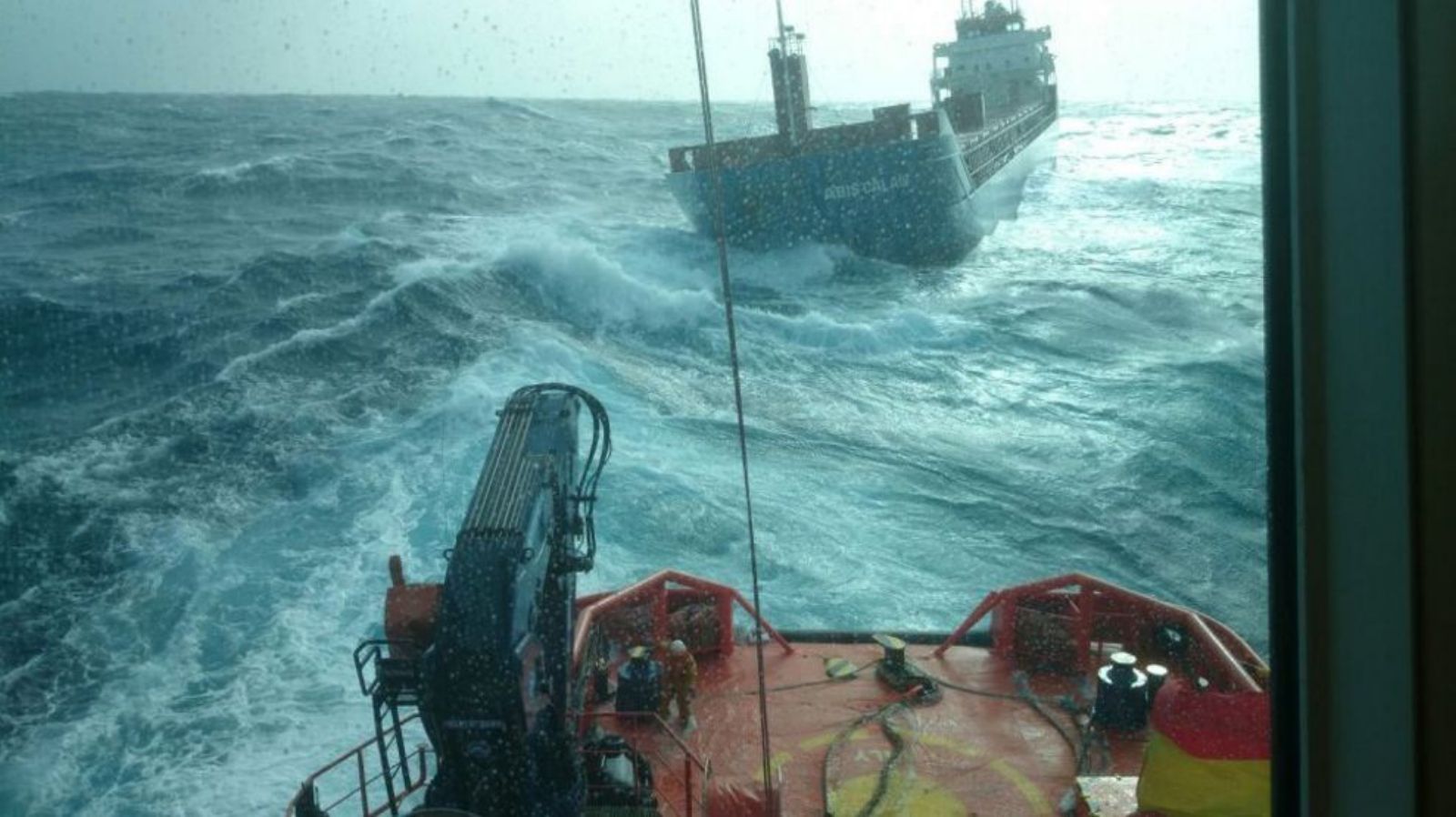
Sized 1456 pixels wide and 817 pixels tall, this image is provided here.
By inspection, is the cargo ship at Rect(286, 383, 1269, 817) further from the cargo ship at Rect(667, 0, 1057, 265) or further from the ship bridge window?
the cargo ship at Rect(667, 0, 1057, 265)

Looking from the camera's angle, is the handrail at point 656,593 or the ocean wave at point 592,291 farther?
the ocean wave at point 592,291

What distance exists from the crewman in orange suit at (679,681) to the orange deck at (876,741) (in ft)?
0.42

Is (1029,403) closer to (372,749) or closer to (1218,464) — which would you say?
(1218,464)

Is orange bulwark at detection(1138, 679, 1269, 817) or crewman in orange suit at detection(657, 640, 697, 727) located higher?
orange bulwark at detection(1138, 679, 1269, 817)

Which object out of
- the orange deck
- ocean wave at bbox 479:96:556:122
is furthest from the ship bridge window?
ocean wave at bbox 479:96:556:122

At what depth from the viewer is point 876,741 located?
586 cm

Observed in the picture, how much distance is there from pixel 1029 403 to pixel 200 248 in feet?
62.1

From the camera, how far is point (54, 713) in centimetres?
855

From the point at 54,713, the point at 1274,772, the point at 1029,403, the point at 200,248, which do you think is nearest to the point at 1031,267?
the point at 1029,403

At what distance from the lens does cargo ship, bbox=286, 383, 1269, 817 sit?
4184mm

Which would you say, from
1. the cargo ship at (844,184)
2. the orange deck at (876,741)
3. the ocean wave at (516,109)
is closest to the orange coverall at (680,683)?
the orange deck at (876,741)

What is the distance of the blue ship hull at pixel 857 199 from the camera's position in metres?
24.3

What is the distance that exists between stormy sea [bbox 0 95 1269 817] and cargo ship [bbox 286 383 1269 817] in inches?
100.0

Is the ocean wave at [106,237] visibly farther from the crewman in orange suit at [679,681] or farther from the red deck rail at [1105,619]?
the red deck rail at [1105,619]
